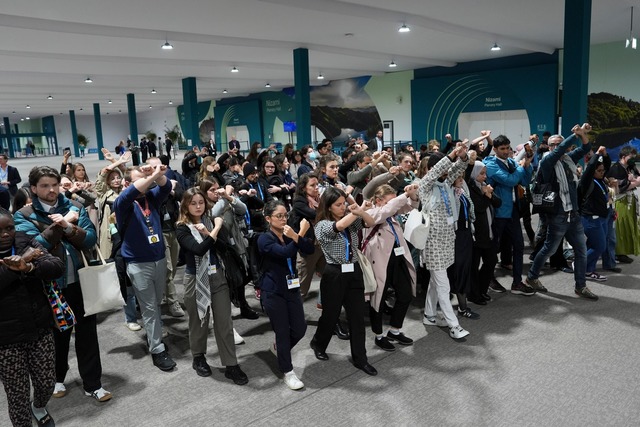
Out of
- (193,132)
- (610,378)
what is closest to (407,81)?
(193,132)

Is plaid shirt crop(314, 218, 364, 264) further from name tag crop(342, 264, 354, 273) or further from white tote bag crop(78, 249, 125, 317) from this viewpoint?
white tote bag crop(78, 249, 125, 317)

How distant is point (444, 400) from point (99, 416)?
2.42 meters

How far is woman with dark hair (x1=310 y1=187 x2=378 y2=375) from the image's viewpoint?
3.59 metres

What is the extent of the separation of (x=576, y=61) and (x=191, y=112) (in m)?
13.9

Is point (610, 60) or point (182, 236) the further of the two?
point (610, 60)

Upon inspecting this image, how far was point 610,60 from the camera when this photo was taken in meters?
14.2

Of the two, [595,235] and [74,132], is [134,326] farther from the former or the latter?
[74,132]

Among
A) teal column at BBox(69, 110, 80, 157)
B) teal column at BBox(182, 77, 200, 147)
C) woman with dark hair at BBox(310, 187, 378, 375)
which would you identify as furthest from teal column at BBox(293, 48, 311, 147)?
teal column at BBox(69, 110, 80, 157)

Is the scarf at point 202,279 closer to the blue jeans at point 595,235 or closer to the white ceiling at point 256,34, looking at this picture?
the blue jeans at point 595,235

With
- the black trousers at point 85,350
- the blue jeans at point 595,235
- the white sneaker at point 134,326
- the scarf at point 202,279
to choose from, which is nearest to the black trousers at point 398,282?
the scarf at point 202,279

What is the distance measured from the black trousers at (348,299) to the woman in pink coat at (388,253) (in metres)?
0.32

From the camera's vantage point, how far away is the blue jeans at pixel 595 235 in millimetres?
5734

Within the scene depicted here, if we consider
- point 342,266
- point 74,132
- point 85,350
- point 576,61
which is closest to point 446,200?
point 342,266

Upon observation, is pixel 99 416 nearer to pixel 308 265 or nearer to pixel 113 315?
pixel 113 315
